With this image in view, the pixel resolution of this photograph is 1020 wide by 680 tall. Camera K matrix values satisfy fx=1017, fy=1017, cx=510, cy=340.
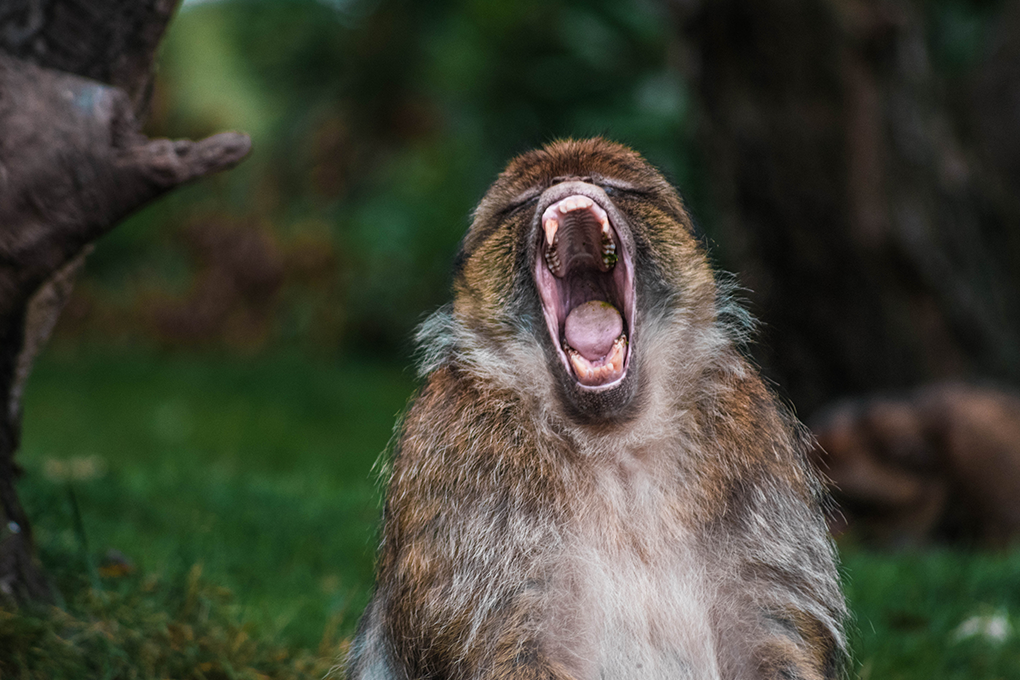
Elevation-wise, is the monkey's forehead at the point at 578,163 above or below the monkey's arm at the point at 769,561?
above

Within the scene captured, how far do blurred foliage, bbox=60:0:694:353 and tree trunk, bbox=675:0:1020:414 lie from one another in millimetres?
4802

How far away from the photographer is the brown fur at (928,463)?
607 centimetres

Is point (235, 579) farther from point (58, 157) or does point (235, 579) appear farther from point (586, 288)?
point (586, 288)

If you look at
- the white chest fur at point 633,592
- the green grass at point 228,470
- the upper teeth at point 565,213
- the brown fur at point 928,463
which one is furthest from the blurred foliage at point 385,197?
the white chest fur at point 633,592

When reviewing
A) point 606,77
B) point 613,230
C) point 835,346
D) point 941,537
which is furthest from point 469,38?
point 613,230

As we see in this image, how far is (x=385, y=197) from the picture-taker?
48.6 feet

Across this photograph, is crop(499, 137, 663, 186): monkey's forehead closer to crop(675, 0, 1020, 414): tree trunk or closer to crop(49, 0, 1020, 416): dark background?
crop(49, 0, 1020, 416): dark background

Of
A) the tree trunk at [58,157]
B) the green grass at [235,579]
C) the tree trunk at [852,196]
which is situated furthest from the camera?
the tree trunk at [852,196]

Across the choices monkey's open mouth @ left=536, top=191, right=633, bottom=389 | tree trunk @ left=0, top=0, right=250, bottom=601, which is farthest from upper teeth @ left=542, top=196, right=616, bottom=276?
tree trunk @ left=0, top=0, right=250, bottom=601

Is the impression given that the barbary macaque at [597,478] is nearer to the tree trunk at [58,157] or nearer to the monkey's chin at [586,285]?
the monkey's chin at [586,285]

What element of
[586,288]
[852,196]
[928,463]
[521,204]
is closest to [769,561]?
[586,288]

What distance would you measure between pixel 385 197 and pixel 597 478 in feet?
42.6

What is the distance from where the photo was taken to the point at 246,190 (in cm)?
1600

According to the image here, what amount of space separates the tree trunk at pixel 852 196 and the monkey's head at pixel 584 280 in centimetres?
Result: 371
